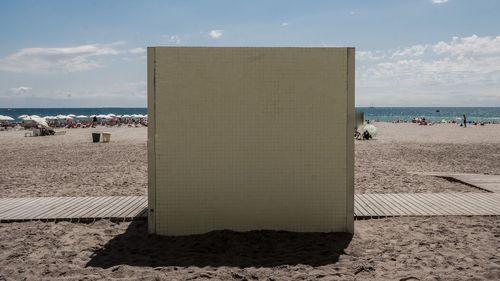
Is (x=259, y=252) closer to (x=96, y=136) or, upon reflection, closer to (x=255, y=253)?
(x=255, y=253)

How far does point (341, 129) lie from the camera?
5.92 meters

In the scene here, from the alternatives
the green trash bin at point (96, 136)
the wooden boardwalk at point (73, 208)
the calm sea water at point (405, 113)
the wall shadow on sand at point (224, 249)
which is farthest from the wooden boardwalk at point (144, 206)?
the calm sea water at point (405, 113)

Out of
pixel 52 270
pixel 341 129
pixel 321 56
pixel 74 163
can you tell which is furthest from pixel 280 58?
pixel 74 163

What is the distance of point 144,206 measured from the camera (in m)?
7.70

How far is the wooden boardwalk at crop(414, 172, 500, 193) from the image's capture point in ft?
30.9

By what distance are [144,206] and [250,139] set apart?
292 cm

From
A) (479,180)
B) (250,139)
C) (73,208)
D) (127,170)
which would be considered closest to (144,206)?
(73,208)

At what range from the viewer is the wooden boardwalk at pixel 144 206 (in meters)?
6.96

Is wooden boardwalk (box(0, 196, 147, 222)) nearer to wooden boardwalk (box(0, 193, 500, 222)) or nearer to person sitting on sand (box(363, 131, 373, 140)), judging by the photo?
wooden boardwalk (box(0, 193, 500, 222))

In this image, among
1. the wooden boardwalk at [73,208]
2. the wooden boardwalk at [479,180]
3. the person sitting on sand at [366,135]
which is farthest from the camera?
the person sitting on sand at [366,135]

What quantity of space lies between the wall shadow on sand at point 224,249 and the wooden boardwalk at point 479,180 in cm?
525

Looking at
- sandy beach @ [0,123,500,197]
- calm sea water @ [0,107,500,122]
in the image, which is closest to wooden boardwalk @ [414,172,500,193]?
sandy beach @ [0,123,500,197]

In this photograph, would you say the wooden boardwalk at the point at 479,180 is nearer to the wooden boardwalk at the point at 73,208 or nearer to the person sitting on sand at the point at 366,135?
the wooden boardwalk at the point at 73,208

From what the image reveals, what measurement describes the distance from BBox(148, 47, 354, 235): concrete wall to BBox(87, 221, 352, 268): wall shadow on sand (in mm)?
195
